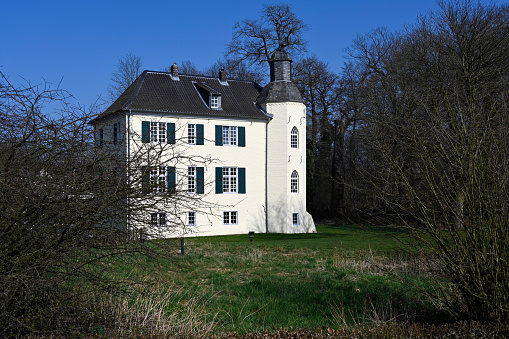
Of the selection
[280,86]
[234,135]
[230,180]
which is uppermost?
[280,86]

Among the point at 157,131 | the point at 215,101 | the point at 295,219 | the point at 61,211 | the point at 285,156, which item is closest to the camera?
the point at 61,211

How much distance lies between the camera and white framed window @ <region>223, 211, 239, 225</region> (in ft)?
97.9

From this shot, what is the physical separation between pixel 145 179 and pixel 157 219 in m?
0.48

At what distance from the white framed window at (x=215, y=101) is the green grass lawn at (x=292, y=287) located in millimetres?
14800

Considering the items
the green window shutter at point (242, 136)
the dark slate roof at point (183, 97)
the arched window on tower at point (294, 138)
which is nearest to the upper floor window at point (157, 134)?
the dark slate roof at point (183, 97)

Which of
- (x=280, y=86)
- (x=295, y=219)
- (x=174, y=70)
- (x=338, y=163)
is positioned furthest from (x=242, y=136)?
(x=338, y=163)

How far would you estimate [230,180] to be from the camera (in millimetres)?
29922

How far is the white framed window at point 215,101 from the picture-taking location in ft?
97.3

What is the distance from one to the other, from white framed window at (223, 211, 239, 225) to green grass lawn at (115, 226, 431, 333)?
13.6m

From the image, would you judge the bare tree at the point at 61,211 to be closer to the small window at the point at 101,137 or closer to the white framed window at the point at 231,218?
the small window at the point at 101,137

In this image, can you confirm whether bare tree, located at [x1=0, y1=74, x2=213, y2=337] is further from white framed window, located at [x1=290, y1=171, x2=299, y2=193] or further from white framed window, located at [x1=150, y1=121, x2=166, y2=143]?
white framed window, located at [x1=290, y1=171, x2=299, y2=193]

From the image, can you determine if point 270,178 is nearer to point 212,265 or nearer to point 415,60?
point 415,60

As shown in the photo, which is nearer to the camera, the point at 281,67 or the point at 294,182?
the point at 294,182

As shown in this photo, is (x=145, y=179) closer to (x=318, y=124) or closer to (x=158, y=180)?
(x=158, y=180)
